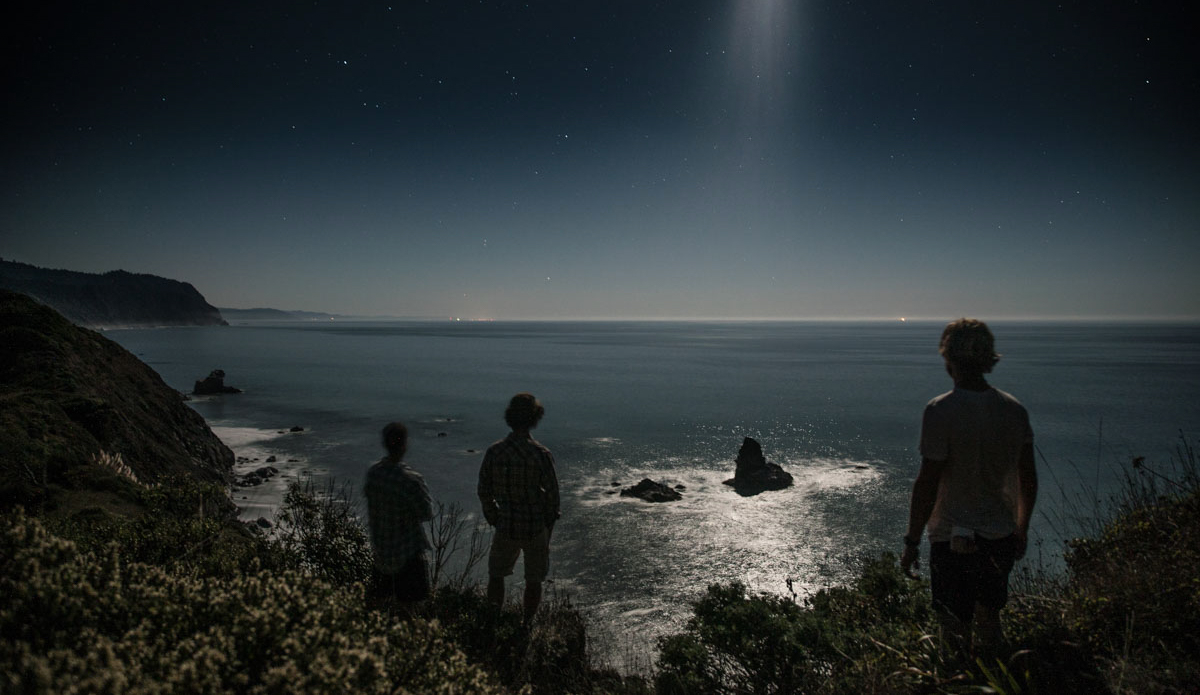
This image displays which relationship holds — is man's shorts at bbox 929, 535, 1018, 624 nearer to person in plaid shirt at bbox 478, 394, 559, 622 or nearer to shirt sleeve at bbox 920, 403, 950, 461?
shirt sleeve at bbox 920, 403, 950, 461

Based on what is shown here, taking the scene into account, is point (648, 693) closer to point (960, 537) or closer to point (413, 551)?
point (413, 551)

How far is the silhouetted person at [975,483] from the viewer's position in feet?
11.3

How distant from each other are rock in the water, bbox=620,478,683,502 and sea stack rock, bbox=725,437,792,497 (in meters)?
3.02

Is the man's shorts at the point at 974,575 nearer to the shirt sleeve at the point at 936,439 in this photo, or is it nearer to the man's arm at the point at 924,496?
the man's arm at the point at 924,496

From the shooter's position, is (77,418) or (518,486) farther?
(77,418)

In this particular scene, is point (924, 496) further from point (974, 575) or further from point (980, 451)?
point (974, 575)

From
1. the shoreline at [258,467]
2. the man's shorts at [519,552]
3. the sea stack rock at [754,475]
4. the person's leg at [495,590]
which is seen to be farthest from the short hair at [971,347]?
the sea stack rock at [754,475]

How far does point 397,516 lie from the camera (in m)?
4.86

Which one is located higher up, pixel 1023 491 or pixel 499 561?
pixel 1023 491

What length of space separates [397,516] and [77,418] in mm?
10559

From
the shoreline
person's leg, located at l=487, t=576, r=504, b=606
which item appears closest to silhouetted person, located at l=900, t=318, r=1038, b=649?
person's leg, located at l=487, t=576, r=504, b=606

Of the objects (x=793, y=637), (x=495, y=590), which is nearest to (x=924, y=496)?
(x=793, y=637)

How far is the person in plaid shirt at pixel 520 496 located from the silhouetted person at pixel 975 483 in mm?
3078

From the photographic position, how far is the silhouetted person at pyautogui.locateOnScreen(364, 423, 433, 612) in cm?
486
